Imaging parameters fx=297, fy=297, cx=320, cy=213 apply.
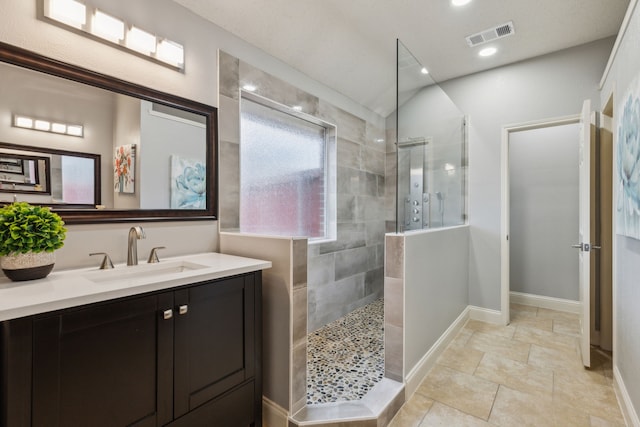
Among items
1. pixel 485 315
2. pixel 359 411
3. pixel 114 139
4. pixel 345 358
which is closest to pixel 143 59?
pixel 114 139

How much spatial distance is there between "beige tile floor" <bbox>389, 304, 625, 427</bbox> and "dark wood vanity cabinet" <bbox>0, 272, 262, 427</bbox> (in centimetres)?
102

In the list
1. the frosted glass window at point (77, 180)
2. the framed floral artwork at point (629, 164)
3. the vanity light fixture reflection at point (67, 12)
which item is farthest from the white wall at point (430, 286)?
the vanity light fixture reflection at point (67, 12)

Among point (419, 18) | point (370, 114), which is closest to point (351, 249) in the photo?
point (370, 114)

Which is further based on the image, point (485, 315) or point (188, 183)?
point (485, 315)

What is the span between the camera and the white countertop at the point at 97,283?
3.19 ft

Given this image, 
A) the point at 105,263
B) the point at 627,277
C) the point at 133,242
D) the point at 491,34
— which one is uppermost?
the point at 491,34

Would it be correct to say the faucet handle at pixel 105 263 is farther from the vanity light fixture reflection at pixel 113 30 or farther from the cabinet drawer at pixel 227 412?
the vanity light fixture reflection at pixel 113 30

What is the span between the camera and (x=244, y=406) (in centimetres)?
157

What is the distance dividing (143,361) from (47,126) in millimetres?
1218

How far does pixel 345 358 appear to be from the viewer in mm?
2414

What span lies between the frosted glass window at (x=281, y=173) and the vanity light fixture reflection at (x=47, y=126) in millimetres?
1068

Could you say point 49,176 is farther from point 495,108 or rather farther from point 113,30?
point 495,108

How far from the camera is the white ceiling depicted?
2.23 m

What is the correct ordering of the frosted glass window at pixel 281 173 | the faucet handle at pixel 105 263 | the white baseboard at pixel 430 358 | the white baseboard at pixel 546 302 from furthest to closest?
the white baseboard at pixel 546 302 → the frosted glass window at pixel 281 173 → the white baseboard at pixel 430 358 → the faucet handle at pixel 105 263
